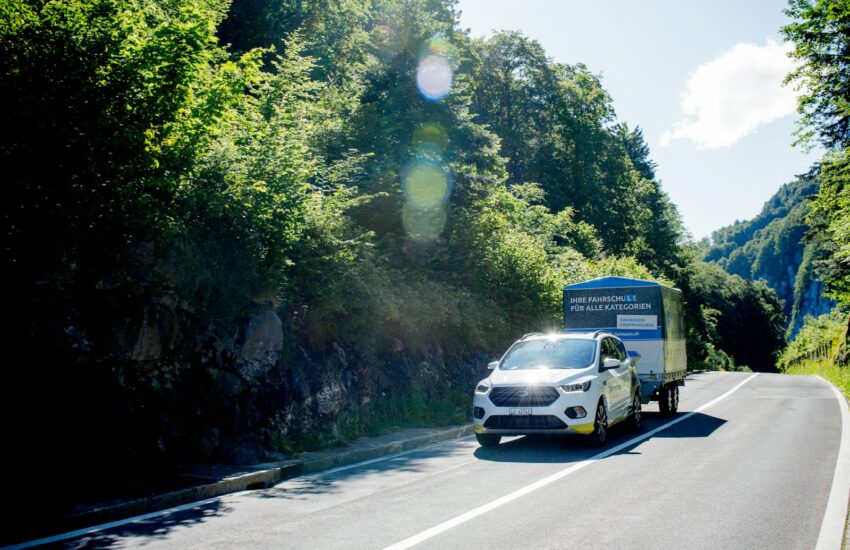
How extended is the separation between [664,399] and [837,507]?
1060 cm

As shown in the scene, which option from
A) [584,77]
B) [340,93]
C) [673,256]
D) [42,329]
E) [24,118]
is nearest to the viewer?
[24,118]

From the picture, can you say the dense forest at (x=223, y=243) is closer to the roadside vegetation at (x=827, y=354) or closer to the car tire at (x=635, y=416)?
the car tire at (x=635, y=416)

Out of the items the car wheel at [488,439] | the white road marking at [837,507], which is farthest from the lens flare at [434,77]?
the white road marking at [837,507]

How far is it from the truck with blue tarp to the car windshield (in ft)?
12.7

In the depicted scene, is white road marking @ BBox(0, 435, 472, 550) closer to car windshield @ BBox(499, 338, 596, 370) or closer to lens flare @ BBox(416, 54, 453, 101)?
car windshield @ BBox(499, 338, 596, 370)

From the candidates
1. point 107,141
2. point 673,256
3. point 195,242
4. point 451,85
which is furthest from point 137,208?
point 673,256

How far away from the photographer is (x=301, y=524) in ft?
23.4

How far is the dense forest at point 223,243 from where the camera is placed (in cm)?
889

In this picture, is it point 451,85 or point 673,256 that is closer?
point 451,85

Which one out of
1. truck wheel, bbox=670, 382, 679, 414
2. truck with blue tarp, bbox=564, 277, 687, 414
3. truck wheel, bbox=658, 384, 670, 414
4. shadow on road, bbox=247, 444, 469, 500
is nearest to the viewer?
shadow on road, bbox=247, 444, 469, 500

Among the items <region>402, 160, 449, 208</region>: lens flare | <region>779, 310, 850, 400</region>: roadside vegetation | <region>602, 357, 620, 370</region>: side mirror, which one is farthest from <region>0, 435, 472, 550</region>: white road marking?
<region>779, 310, 850, 400</region>: roadside vegetation

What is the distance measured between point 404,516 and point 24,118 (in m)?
6.43

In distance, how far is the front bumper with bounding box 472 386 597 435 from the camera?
455 inches

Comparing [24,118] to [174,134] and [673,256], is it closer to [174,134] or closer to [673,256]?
[174,134]
